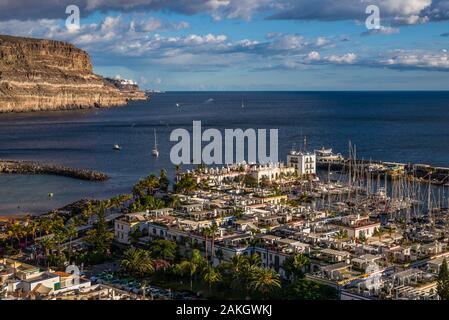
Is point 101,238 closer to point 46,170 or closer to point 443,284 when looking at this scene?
point 443,284

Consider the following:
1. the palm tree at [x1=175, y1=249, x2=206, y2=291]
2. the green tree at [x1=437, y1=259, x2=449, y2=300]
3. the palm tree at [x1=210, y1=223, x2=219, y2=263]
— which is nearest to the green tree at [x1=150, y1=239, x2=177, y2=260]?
the palm tree at [x1=210, y1=223, x2=219, y2=263]

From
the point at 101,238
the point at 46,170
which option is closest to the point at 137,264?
the point at 101,238

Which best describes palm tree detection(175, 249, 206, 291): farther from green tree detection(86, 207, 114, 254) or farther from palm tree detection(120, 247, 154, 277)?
green tree detection(86, 207, 114, 254)

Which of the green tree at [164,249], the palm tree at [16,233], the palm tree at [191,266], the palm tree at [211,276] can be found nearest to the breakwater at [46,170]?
the palm tree at [16,233]

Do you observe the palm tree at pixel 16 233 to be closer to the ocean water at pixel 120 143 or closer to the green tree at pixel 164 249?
the green tree at pixel 164 249

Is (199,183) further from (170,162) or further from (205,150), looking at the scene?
(205,150)
